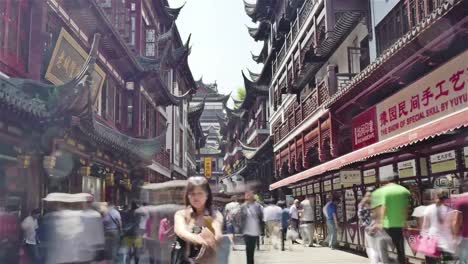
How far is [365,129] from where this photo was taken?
14.6 metres

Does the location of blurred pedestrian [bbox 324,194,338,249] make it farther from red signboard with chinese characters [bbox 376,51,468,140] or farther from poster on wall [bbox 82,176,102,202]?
poster on wall [bbox 82,176,102,202]

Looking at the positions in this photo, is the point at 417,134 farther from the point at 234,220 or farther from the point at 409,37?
the point at 234,220

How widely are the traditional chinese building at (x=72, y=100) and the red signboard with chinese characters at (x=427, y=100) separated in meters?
6.94

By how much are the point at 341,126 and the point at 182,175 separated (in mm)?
25933

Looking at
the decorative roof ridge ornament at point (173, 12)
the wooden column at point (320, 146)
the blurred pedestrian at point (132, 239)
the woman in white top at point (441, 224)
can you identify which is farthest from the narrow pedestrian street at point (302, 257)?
the decorative roof ridge ornament at point (173, 12)

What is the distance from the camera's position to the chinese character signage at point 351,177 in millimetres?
14312

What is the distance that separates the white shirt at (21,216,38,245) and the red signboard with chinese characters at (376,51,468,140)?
318 inches

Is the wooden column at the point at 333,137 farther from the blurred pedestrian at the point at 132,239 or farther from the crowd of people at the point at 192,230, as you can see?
the blurred pedestrian at the point at 132,239

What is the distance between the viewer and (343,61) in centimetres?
1870

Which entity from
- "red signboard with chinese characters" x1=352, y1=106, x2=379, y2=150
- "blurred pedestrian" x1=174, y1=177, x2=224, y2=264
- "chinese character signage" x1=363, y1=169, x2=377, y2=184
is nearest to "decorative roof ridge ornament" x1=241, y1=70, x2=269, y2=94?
"red signboard with chinese characters" x1=352, y1=106, x2=379, y2=150

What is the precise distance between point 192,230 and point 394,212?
5.00 metres

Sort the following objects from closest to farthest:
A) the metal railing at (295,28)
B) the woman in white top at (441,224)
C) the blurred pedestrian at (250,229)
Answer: the woman in white top at (441,224)
the blurred pedestrian at (250,229)
the metal railing at (295,28)

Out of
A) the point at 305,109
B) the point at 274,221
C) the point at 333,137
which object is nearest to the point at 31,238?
the point at 274,221

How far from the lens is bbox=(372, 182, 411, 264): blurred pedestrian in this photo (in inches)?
299
